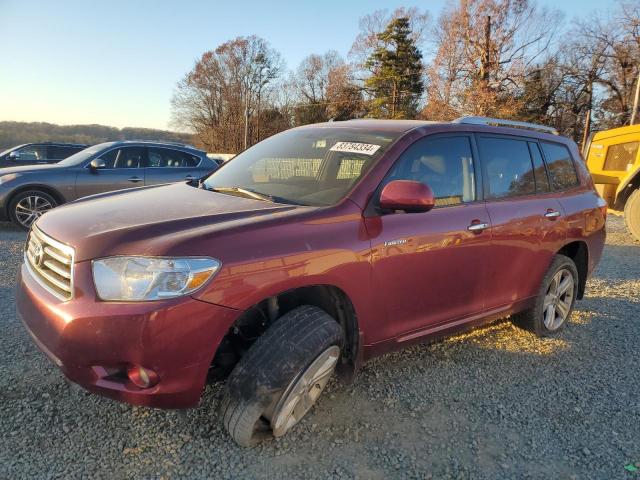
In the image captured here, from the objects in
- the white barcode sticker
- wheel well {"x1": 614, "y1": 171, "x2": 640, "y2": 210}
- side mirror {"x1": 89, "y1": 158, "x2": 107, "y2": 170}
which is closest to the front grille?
the white barcode sticker

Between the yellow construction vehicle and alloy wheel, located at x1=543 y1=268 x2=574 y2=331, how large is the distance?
5.78 meters

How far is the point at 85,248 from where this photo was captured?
209 centimetres

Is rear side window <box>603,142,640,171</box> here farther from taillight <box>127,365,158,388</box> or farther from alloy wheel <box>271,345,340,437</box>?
taillight <box>127,365,158,388</box>

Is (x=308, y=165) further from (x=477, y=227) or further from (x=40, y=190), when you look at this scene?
(x=40, y=190)

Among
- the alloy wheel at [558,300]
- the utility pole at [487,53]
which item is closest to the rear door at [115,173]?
the alloy wheel at [558,300]

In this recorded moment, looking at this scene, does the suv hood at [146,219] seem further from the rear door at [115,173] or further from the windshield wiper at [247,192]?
the rear door at [115,173]

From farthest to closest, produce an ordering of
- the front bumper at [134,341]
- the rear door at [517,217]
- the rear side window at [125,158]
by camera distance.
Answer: the rear side window at [125,158]
the rear door at [517,217]
the front bumper at [134,341]

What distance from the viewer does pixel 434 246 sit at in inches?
113

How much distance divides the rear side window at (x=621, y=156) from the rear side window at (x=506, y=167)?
7.09 meters

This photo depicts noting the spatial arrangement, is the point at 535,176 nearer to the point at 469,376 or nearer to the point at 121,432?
the point at 469,376

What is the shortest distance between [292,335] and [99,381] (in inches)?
35.3

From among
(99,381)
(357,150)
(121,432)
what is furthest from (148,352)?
(357,150)

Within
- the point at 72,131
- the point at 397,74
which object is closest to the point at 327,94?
the point at 397,74

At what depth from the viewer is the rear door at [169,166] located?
325 inches
